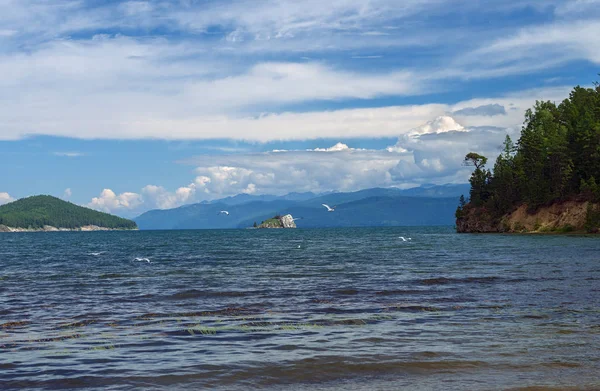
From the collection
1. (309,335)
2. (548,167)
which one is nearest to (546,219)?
(548,167)

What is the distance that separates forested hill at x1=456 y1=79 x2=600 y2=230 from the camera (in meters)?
114

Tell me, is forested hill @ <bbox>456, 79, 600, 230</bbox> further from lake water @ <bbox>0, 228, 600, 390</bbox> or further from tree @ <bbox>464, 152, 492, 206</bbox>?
lake water @ <bbox>0, 228, 600, 390</bbox>

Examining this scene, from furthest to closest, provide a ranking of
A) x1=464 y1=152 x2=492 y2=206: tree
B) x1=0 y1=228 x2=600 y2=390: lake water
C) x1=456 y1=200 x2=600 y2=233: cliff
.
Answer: x1=464 y1=152 x2=492 y2=206: tree
x1=456 y1=200 x2=600 y2=233: cliff
x1=0 y1=228 x2=600 y2=390: lake water

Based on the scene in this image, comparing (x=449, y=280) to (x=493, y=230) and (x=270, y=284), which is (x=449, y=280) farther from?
(x=493, y=230)

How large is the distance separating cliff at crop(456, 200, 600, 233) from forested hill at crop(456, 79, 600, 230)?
0.39m

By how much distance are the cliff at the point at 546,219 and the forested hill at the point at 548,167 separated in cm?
39

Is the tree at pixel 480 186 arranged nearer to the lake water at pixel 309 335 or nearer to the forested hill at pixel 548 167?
the forested hill at pixel 548 167

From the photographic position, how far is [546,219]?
120 metres

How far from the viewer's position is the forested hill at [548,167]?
114 meters

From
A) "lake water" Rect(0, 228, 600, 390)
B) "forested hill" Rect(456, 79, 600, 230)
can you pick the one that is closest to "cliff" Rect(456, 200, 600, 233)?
"forested hill" Rect(456, 79, 600, 230)

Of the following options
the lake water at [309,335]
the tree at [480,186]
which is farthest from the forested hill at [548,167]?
the lake water at [309,335]

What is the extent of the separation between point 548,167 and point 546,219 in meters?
17.9

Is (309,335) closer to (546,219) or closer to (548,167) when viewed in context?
(546,219)

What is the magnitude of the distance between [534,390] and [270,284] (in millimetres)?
24121
